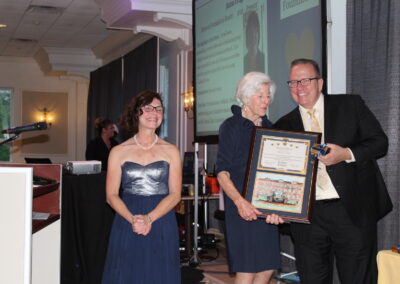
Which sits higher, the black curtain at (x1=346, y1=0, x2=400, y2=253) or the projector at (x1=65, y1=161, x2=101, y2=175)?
the black curtain at (x1=346, y1=0, x2=400, y2=253)

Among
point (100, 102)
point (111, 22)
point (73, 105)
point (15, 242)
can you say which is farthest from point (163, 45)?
point (15, 242)

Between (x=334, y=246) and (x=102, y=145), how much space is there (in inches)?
240

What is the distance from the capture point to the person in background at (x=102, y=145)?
852 cm

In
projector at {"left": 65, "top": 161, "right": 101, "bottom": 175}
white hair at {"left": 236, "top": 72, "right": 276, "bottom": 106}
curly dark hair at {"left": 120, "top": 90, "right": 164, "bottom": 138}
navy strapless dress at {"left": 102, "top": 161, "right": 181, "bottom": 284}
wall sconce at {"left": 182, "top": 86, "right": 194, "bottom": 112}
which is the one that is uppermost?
Answer: wall sconce at {"left": 182, "top": 86, "right": 194, "bottom": 112}

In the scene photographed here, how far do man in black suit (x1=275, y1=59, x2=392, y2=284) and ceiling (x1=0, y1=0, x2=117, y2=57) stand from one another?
720cm

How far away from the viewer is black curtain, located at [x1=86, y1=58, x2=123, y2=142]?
12529 mm

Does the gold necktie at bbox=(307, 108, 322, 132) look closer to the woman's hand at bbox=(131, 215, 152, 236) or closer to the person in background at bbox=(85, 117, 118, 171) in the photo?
the woman's hand at bbox=(131, 215, 152, 236)

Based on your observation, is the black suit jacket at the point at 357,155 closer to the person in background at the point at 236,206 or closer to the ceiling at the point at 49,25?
the person in background at the point at 236,206

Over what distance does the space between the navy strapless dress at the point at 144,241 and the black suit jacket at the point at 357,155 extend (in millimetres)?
980

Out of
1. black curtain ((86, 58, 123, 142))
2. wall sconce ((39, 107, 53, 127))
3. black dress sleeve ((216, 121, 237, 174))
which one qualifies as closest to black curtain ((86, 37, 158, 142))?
black curtain ((86, 58, 123, 142))

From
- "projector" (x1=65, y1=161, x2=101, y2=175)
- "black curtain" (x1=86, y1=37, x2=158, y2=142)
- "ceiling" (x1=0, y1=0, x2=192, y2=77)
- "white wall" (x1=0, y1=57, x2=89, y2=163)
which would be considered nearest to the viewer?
"projector" (x1=65, y1=161, x2=101, y2=175)

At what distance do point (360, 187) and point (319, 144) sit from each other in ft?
1.06

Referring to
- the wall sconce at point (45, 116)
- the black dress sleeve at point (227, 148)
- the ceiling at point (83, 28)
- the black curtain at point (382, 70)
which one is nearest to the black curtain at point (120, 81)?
the ceiling at point (83, 28)

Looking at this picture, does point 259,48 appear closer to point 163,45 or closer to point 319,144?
point 319,144
